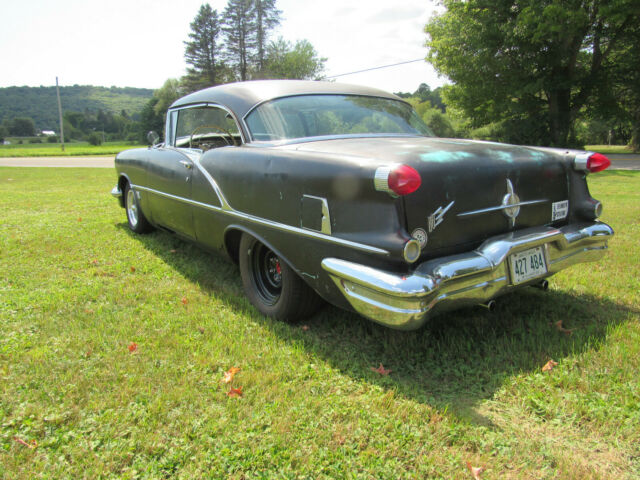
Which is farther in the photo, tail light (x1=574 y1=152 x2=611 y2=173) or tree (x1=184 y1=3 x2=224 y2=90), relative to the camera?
tree (x1=184 y1=3 x2=224 y2=90)

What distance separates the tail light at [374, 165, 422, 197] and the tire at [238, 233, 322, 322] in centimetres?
92

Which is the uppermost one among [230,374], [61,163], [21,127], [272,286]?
[21,127]

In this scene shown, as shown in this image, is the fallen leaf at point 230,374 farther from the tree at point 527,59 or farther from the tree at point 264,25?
the tree at point 264,25

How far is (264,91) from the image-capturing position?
3355 mm

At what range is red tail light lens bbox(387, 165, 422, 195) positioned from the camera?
6.65 feet

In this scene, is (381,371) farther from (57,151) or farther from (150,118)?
(150,118)

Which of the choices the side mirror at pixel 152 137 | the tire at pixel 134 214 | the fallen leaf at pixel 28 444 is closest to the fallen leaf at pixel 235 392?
the fallen leaf at pixel 28 444

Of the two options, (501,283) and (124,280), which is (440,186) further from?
(124,280)

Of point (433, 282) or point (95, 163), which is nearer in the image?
point (433, 282)

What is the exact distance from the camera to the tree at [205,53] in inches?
1892

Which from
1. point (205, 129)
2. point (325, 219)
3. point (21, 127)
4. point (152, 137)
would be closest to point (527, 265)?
point (325, 219)

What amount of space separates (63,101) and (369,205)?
174295 millimetres

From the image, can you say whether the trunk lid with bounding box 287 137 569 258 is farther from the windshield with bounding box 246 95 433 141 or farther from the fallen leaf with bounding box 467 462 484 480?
the fallen leaf with bounding box 467 462 484 480

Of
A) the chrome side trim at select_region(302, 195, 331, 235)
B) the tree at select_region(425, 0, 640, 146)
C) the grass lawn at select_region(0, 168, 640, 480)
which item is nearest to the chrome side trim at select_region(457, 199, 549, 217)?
the chrome side trim at select_region(302, 195, 331, 235)
